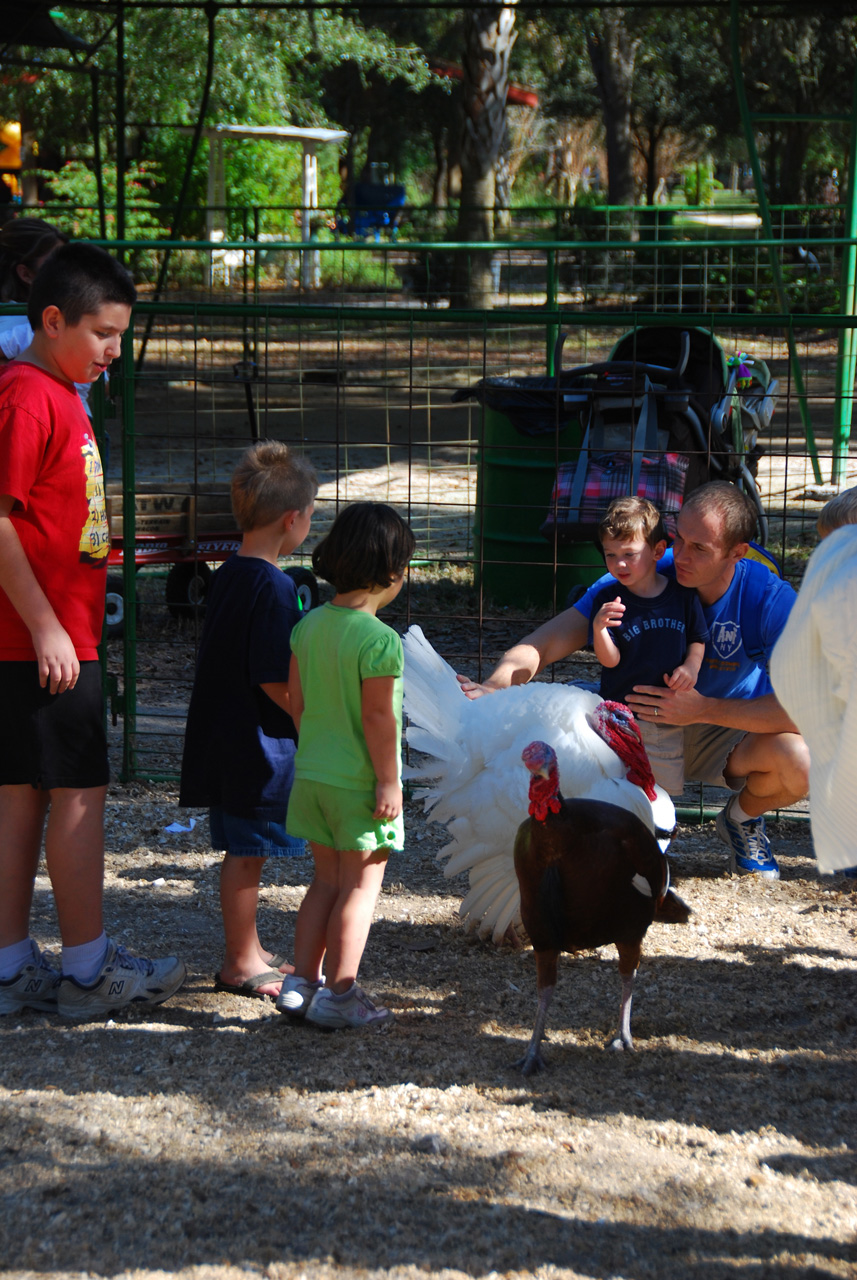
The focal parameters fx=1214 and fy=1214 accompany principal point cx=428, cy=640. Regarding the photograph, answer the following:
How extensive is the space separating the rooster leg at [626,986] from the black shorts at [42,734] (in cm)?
134

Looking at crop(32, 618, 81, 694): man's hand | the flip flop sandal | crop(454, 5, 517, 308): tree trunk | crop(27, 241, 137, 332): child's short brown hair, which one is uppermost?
crop(454, 5, 517, 308): tree trunk

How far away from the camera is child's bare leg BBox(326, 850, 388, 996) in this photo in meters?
2.88

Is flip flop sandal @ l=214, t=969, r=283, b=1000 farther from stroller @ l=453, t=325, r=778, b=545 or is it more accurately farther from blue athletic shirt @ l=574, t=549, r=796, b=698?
stroller @ l=453, t=325, r=778, b=545

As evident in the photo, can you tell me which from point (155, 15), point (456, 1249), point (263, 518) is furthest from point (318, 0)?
point (155, 15)

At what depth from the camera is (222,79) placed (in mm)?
26766

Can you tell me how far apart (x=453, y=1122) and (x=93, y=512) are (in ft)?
5.37

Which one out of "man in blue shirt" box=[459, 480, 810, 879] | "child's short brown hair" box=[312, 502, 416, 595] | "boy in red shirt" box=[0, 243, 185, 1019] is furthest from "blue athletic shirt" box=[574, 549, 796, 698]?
"boy in red shirt" box=[0, 243, 185, 1019]

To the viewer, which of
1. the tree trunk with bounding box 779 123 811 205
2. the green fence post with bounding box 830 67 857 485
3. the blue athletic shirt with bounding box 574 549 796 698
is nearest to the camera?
the blue athletic shirt with bounding box 574 549 796 698

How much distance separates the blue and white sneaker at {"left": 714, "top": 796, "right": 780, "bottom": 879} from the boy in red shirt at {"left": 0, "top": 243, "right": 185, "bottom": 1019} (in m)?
1.95

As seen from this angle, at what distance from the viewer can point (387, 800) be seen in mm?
2814

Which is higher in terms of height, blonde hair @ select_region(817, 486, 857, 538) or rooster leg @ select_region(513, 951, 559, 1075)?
blonde hair @ select_region(817, 486, 857, 538)

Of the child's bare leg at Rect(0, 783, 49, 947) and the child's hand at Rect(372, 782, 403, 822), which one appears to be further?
the child's bare leg at Rect(0, 783, 49, 947)

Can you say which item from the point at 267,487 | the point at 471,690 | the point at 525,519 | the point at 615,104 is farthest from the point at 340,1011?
the point at 615,104

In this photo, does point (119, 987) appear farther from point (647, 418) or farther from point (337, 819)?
point (647, 418)
